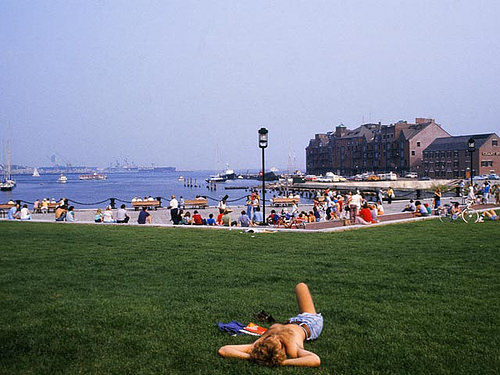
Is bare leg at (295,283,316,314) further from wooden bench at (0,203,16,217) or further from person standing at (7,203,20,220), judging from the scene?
wooden bench at (0,203,16,217)

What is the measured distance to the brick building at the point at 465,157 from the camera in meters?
86.7

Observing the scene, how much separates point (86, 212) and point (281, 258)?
22786 mm

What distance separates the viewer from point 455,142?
9081 cm

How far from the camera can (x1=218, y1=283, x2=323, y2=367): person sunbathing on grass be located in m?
5.05

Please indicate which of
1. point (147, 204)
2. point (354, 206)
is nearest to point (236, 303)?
point (354, 206)

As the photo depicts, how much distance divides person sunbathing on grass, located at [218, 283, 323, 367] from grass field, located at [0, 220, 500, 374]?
10 cm

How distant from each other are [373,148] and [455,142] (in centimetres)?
2540

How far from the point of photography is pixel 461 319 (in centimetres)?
642

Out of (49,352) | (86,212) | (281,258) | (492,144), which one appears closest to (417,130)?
(492,144)

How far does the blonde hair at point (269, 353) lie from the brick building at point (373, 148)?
99.6m

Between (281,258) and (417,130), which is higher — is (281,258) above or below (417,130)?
below

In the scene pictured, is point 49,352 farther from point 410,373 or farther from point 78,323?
point 410,373

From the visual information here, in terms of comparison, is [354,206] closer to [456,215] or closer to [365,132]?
[456,215]

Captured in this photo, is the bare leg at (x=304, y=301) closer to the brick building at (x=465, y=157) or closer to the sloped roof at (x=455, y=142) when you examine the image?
the brick building at (x=465, y=157)
